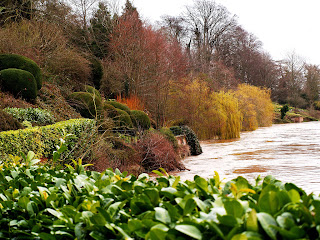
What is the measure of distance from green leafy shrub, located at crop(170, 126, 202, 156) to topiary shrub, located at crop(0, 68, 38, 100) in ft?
19.8

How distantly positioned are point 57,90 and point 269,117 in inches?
908

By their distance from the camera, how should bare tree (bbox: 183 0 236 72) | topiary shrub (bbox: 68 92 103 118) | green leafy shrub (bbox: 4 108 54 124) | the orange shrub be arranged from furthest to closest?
bare tree (bbox: 183 0 236 72) → the orange shrub → topiary shrub (bbox: 68 92 103 118) → green leafy shrub (bbox: 4 108 54 124)

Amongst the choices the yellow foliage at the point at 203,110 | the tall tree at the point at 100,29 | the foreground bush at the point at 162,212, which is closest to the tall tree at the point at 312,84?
the yellow foliage at the point at 203,110

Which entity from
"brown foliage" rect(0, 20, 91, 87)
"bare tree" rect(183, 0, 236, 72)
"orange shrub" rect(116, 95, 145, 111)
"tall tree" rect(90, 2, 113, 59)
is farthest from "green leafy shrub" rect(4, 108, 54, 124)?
"bare tree" rect(183, 0, 236, 72)

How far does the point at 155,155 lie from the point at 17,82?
195 inches

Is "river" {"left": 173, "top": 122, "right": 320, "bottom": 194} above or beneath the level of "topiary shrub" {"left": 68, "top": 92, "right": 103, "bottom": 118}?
beneath

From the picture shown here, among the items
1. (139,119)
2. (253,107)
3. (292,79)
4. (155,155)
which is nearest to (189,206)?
(155,155)

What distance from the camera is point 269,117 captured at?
31.7 meters

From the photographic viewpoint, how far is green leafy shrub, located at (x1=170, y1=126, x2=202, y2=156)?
14211 millimetres

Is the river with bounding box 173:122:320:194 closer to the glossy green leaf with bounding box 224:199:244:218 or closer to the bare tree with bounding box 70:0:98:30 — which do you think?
the glossy green leaf with bounding box 224:199:244:218

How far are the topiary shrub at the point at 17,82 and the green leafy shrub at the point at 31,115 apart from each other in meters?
1.20

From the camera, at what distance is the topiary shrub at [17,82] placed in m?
10.8

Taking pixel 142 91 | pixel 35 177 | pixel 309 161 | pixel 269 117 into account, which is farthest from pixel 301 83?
pixel 35 177

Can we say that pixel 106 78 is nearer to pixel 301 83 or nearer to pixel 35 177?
pixel 35 177
